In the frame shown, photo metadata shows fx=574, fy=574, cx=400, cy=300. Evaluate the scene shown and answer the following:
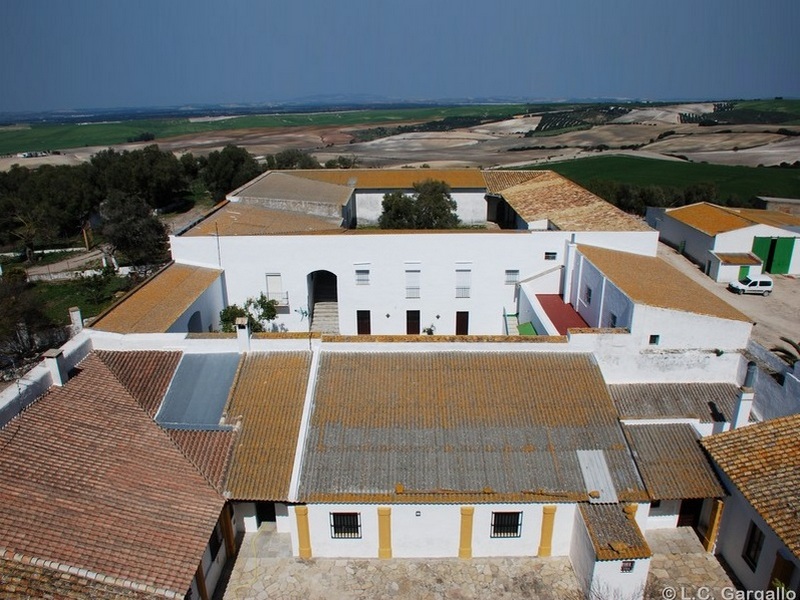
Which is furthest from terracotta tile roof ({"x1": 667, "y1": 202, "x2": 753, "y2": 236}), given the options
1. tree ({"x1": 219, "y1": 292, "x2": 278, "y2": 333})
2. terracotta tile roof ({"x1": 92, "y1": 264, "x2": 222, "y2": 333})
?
terracotta tile roof ({"x1": 92, "y1": 264, "x2": 222, "y2": 333})

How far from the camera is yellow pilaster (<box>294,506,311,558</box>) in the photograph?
51.0 feet

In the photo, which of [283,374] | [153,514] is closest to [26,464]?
[153,514]

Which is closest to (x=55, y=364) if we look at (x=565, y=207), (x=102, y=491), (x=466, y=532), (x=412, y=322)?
(x=102, y=491)

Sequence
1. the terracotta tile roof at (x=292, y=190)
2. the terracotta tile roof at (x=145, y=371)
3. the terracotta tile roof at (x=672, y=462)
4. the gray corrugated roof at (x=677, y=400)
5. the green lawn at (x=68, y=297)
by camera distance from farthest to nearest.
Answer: the terracotta tile roof at (x=292, y=190) → the green lawn at (x=68, y=297) → the gray corrugated roof at (x=677, y=400) → the terracotta tile roof at (x=145, y=371) → the terracotta tile roof at (x=672, y=462)

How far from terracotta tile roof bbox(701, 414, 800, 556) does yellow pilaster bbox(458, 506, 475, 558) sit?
6838mm

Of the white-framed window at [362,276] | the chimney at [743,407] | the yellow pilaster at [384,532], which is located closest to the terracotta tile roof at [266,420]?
the yellow pilaster at [384,532]

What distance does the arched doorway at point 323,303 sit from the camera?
30094 millimetres

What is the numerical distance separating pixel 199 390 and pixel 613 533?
12.7 metres

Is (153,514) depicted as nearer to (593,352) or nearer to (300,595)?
(300,595)

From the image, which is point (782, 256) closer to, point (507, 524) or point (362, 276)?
point (362, 276)

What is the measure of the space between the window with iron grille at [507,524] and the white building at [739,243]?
27619 millimetres

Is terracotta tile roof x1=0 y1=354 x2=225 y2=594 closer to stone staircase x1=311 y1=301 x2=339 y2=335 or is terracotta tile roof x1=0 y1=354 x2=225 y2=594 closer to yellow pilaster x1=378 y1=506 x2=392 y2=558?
yellow pilaster x1=378 y1=506 x2=392 y2=558

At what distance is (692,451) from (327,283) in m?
22.6

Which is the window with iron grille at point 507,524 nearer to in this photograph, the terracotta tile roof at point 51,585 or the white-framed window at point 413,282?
the terracotta tile roof at point 51,585
